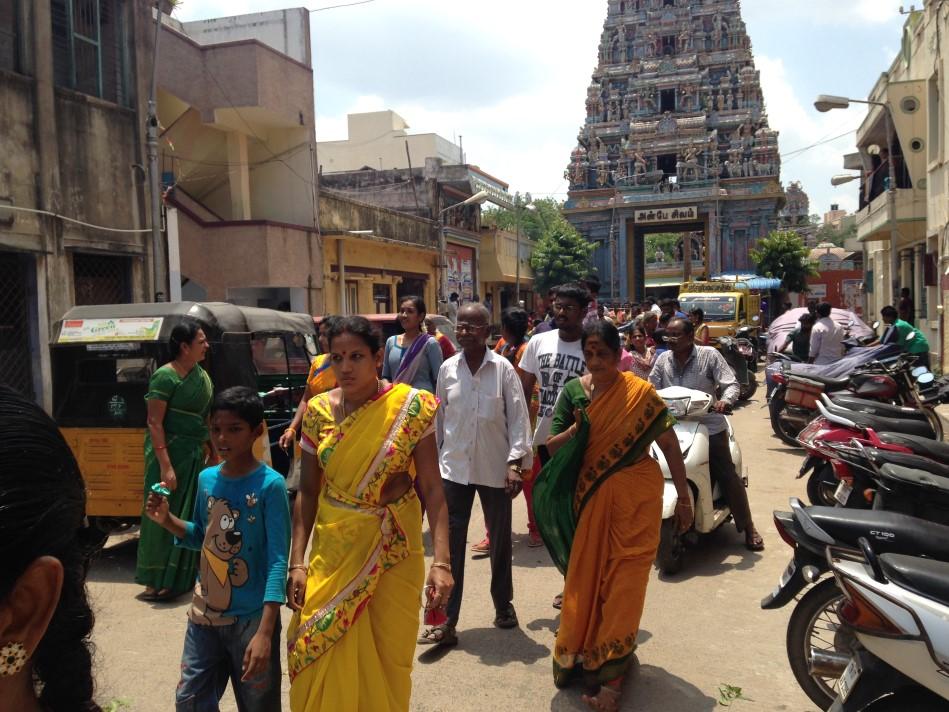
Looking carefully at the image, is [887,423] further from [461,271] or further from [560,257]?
[560,257]

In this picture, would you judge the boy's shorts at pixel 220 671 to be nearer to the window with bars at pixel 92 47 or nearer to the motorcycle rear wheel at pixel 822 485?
the motorcycle rear wheel at pixel 822 485

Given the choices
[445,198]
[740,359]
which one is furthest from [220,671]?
[445,198]

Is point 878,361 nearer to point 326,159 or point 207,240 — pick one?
point 207,240

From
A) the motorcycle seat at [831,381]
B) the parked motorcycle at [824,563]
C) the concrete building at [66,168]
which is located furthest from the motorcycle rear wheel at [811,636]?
the concrete building at [66,168]

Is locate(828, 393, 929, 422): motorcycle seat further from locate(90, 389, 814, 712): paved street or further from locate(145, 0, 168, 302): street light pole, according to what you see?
locate(145, 0, 168, 302): street light pole

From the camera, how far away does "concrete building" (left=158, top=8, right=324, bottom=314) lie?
1716 cm

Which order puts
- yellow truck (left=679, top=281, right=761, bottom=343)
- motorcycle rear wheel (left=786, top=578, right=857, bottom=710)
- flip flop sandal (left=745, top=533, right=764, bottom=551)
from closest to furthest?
motorcycle rear wheel (left=786, top=578, right=857, bottom=710), flip flop sandal (left=745, top=533, right=764, bottom=551), yellow truck (left=679, top=281, right=761, bottom=343)

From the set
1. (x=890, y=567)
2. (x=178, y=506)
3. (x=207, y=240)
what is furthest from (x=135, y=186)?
(x=890, y=567)

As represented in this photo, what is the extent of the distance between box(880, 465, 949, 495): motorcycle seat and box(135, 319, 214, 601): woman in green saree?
12.7ft

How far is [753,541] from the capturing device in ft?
18.8

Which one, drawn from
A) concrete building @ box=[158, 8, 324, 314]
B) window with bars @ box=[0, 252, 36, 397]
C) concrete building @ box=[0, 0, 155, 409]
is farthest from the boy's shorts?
concrete building @ box=[158, 8, 324, 314]

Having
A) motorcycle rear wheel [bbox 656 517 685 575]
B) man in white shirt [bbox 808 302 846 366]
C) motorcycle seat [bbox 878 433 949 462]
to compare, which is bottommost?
motorcycle rear wheel [bbox 656 517 685 575]

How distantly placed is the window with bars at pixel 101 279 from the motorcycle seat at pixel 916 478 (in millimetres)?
10473

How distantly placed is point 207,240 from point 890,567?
17.1 meters
